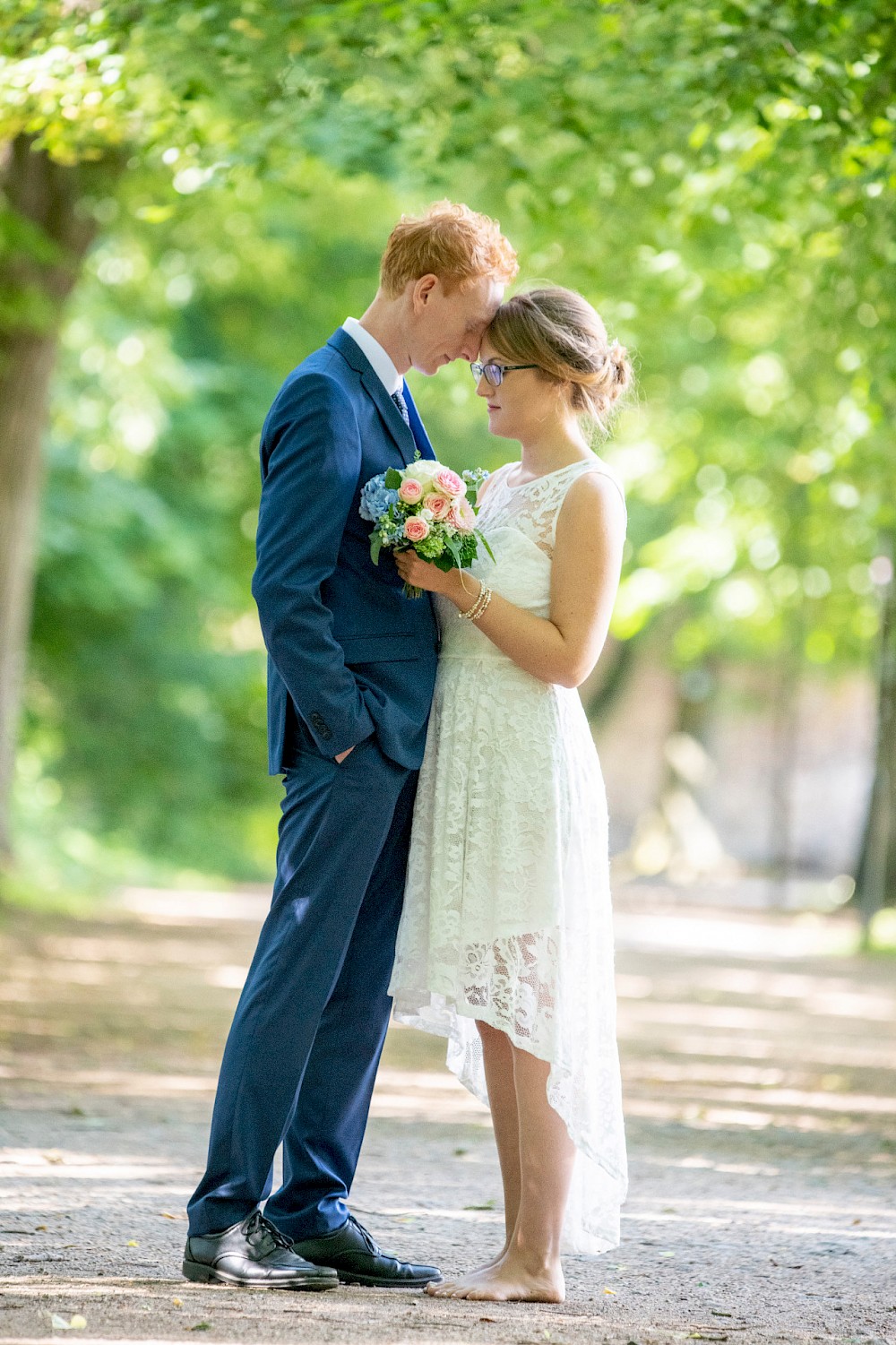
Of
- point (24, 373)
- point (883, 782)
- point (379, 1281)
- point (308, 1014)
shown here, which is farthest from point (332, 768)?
point (883, 782)

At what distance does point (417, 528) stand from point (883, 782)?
1254 centimetres

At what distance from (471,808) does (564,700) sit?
0.35 metres

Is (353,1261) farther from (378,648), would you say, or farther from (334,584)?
(334,584)

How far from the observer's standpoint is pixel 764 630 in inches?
706

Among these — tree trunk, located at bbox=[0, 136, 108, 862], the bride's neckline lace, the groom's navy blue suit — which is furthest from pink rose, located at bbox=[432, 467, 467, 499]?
tree trunk, located at bbox=[0, 136, 108, 862]

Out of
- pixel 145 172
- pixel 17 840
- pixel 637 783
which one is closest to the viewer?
pixel 145 172

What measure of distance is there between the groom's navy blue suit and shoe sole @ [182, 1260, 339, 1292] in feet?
0.26

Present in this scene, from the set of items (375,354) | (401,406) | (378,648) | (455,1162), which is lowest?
(455,1162)

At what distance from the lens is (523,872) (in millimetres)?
3822

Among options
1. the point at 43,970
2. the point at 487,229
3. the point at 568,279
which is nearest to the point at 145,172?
the point at 568,279

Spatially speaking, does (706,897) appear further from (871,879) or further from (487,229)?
(487,229)

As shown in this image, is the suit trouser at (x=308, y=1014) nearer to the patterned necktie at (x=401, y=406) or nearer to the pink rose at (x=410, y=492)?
the pink rose at (x=410, y=492)

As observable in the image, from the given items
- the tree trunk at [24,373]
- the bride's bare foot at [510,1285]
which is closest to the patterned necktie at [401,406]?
the bride's bare foot at [510,1285]

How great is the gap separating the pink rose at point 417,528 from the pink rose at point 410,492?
49 millimetres
